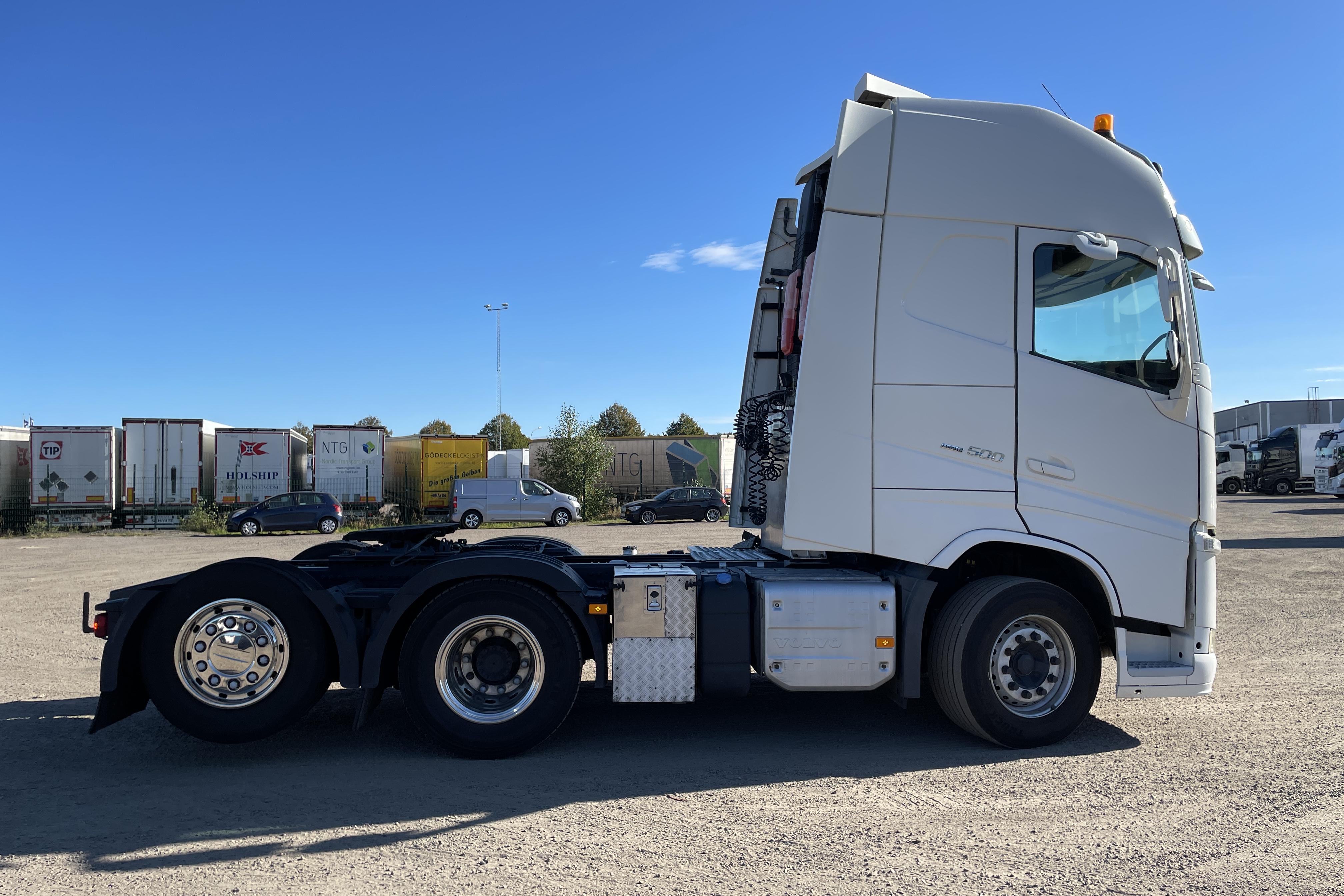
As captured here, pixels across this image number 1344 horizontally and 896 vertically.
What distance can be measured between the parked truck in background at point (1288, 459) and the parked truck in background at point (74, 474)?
5389 cm

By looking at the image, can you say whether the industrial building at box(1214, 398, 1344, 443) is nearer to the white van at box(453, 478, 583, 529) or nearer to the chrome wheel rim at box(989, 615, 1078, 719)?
the white van at box(453, 478, 583, 529)

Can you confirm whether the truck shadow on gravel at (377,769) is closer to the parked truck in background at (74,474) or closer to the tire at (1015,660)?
the tire at (1015,660)

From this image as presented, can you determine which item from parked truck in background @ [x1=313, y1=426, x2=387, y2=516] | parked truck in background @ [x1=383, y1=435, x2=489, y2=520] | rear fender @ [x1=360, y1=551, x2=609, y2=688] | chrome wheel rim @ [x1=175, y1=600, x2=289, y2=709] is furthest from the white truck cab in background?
parked truck in background @ [x1=313, y1=426, x2=387, y2=516]

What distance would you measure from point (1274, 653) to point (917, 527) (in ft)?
17.7

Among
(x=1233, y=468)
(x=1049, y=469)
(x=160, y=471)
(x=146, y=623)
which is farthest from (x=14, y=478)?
(x=1233, y=468)

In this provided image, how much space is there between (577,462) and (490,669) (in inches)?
1335

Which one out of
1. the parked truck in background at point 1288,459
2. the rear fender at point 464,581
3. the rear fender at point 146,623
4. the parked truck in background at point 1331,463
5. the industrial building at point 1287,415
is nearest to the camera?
the rear fender at point 146,623

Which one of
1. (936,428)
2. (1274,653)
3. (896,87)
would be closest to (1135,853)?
(936,428)

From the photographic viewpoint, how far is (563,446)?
38906mm

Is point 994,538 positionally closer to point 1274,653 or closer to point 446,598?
point 446,598

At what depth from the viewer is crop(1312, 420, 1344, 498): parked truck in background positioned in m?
33.4

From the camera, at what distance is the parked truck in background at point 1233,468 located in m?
46.8

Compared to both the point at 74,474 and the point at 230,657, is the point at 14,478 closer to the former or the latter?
the point at 74,474

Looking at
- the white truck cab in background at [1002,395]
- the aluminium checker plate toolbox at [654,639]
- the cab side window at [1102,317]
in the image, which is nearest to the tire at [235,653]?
the aluminium checker plate toolbox at [654,639]
